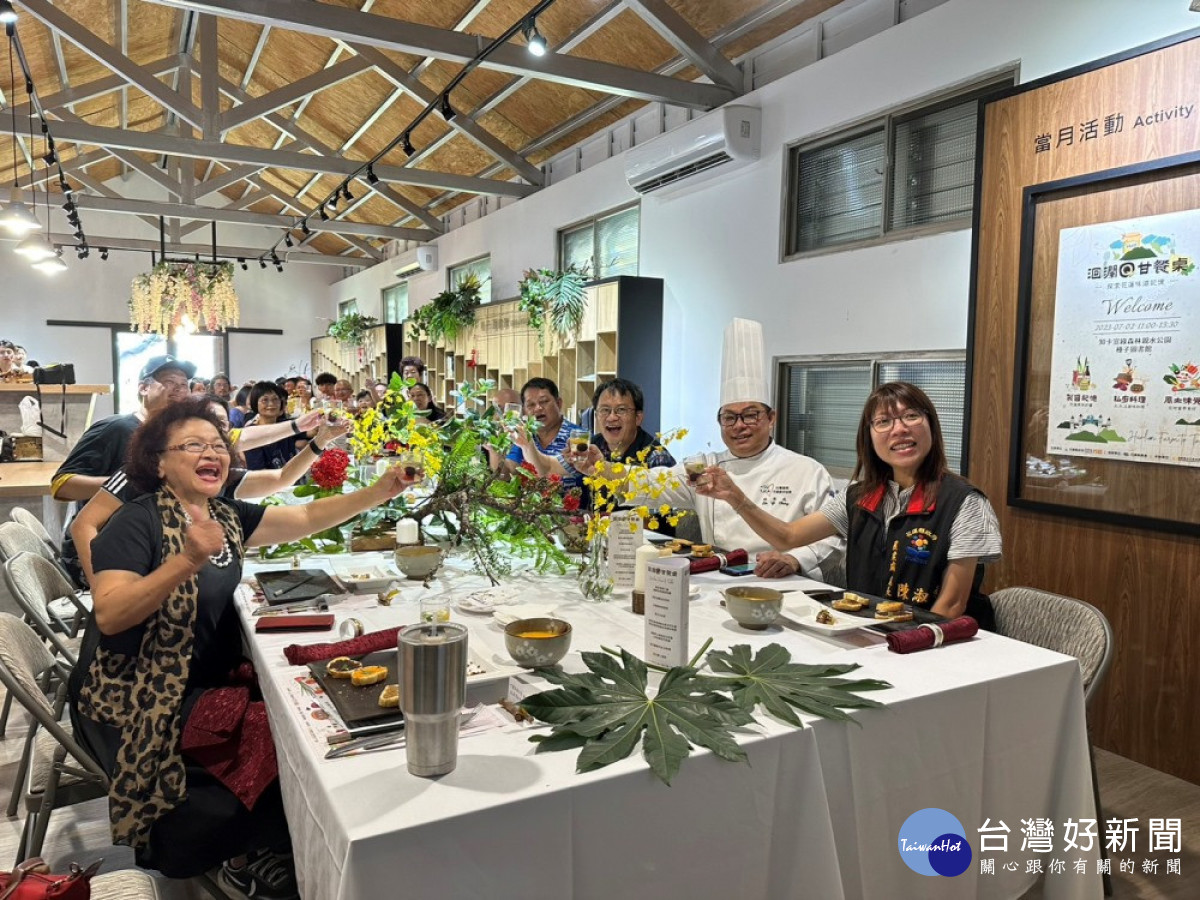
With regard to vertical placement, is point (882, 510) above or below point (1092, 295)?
below

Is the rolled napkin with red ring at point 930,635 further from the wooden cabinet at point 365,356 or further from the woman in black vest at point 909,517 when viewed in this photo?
the wooden cabinet at point 365,356

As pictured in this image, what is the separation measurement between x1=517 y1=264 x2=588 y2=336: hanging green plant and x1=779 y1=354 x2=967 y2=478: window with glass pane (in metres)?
2.21

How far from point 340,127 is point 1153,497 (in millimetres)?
9781

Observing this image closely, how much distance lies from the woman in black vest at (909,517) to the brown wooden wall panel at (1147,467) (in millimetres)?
994

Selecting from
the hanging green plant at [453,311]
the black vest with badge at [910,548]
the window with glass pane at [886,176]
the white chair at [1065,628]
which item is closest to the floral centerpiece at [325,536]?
the black vest with badge at [910,548]

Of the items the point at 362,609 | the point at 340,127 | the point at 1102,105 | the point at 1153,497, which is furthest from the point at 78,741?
the point at 340,127

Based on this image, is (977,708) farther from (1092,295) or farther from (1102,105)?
(1102,105)

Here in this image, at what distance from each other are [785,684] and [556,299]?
6109 mm

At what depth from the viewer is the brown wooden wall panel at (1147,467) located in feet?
9.52

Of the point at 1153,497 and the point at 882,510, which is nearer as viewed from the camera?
the point at 882,510

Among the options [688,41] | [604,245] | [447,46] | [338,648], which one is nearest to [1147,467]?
[338,648]

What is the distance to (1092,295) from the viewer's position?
3105 mm

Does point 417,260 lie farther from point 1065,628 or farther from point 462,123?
point 1065,628

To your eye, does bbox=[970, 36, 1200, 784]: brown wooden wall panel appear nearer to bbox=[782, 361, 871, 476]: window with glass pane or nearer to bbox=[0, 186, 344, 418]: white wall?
bbox=[782, 361, 871, 476]: window with glass pane
